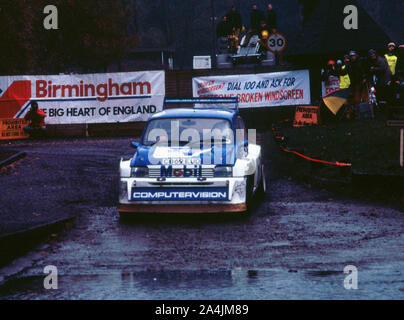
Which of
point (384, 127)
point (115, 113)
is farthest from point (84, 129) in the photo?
point (384, 127)

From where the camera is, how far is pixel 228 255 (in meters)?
9.16

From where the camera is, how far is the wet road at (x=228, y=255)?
7262 mm

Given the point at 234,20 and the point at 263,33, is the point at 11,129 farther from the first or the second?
the point at 234,20

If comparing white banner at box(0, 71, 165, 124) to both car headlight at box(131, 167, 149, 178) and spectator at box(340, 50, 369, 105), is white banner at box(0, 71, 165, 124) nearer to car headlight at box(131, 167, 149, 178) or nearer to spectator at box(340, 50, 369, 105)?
spectator at box(340, 50, 369, 105)

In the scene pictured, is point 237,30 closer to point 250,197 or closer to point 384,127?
point 384,127

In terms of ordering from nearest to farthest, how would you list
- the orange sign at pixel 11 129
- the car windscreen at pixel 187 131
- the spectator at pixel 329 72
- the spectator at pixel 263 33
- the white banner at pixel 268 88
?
the car windscreen at pixel 187 131
the spectator at pixel 329 72
the orange sign at pixel 11 129
the white banner at pixel 268 88
the spectator at pixel 263 33

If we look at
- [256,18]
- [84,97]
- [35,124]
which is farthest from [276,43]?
[35,124]

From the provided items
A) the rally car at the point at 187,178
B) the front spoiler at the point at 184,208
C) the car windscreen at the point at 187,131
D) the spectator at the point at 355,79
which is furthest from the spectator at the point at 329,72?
the front spoiler at the point at 184,208

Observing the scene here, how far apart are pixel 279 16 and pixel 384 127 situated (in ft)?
198

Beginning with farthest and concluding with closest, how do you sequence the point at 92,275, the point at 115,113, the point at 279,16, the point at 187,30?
the point at 187,30
the point at 279,16
the point at 115,113
the point at 92,275

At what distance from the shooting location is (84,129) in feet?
90.3

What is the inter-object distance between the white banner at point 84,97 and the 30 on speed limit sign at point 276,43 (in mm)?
4722

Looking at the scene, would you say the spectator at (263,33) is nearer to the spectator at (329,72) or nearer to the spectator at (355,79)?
the spectator at (329,72)

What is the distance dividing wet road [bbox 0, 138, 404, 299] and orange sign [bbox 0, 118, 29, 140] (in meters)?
14.3
